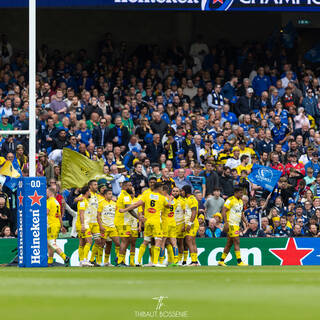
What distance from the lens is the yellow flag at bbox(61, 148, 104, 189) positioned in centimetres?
2134

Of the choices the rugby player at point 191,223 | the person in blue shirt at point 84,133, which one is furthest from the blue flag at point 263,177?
the person in blue shirt at point 84,133

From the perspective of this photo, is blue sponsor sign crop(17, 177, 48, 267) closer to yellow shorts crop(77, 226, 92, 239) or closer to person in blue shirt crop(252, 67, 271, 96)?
yellow shorts crop(77, 226, 92, 239)

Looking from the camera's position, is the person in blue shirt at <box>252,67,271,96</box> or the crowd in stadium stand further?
the person in blue shirt at <box>252,67,271,96</box>

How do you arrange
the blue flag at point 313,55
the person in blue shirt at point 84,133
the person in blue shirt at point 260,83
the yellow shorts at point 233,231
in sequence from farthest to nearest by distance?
the blue flag at point 313,55 < the person in blue shirt at point 260,83 < the person in blue shirt at point 84,133 < the yellow shorts at point 233,231

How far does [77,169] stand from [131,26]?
824 centimetres

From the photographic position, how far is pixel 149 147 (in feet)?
75.5

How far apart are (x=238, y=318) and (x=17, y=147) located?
31.3ft

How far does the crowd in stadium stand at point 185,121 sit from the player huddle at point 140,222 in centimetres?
112

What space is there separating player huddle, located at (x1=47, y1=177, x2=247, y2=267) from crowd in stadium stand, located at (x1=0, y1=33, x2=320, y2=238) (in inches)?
44.0

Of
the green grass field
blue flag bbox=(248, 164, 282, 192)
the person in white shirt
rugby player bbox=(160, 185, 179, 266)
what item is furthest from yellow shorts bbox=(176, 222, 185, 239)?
the person in white shirt

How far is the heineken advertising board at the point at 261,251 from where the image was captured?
68.2 feet

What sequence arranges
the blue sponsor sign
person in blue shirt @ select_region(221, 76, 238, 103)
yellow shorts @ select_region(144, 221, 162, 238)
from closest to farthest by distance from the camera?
the blue sponsor sign → yellow shorts @ select_region(144, 221, 162, 238) → person in blue shirt @ select_region(221, 76, 238, 103)

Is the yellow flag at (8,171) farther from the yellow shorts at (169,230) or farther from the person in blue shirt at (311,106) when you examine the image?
the person in blue shirt at (311,106)

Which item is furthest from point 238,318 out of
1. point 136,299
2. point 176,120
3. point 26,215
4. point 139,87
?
point 139,87
